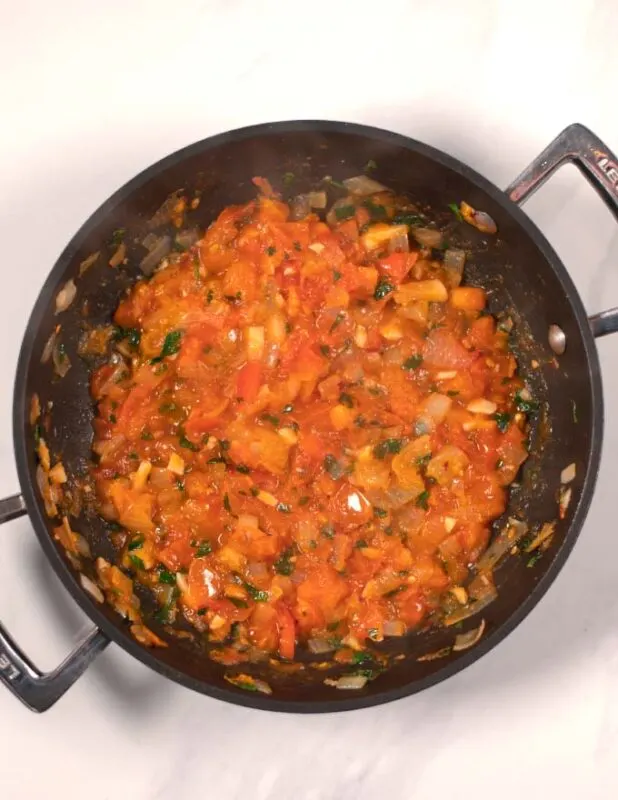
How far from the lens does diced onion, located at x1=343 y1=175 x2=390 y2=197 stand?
2.36 meters

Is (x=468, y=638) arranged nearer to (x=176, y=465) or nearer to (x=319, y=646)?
(x=319, y=646)

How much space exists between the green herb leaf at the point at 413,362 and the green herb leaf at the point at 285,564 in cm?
66

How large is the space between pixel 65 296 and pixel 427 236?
3.64 feet

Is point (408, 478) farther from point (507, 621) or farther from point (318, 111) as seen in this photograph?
point (318, 111)

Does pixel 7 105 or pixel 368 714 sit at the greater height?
pixel 7 105

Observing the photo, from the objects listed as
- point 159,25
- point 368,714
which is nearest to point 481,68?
point 159,25

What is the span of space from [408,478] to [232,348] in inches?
26.4

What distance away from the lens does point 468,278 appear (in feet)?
8.28

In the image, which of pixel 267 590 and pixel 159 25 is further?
pixel 159 25

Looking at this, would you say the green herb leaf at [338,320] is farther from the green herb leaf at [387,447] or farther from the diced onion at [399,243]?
the green herb leaf at [387,447]

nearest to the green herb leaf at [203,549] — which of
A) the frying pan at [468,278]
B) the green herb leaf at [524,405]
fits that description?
the frying pan at [468,278]

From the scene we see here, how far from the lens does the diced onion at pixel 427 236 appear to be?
2.46 m

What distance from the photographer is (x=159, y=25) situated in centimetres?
259

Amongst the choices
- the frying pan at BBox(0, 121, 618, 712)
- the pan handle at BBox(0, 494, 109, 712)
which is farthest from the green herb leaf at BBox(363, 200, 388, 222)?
the pan handle at BBox(0, 494, 109, 712)
